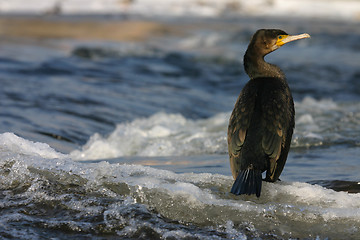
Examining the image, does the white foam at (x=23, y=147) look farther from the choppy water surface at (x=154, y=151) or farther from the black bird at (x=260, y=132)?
the black bird at (x=260, y=132)

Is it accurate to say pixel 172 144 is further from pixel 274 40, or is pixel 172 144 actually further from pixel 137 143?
pixel 274 40

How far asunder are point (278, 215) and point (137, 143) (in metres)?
3.29

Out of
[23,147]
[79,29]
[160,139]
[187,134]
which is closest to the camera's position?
[23,147]

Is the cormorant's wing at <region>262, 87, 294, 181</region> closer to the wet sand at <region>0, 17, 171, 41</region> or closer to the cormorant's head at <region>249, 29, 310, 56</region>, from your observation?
the cormorant's head at <region>249, 29, 310, 56</region>

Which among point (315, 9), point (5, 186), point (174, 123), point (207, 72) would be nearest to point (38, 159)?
point (5, 186)

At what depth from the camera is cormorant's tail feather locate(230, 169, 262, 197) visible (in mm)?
3553

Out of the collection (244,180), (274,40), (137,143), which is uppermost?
(274,40)

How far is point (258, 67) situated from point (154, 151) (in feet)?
6.61

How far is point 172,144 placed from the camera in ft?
21.0

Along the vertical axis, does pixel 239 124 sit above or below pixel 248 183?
above

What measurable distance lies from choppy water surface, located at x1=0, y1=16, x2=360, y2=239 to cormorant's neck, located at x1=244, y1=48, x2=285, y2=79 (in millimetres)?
833

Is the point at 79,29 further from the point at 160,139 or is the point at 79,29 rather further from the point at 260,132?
the point at 260,132

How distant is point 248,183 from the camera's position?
11.9 ft

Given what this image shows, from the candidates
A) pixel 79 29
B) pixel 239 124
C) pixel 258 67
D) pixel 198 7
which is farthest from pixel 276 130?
pixel 198 7
